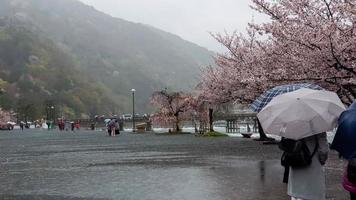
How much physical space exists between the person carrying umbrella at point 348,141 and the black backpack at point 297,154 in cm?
58

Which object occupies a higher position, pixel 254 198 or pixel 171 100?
pixel 171 100

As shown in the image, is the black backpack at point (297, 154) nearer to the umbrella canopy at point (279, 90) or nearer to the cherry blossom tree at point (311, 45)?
the umbrella canopy at point (279, 90)

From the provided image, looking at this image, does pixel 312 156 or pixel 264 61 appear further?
pixel 264 61

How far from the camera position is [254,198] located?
9.93 m

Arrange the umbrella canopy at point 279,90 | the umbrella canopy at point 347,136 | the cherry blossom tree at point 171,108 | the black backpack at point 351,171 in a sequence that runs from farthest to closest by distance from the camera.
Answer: the cherry blossom tree at point 171,108 < the umbrella canopy at point 279,90 < the black backpack at point 351,171 < the umbrella canopy at point 347,136

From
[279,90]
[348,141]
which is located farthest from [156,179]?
[348,141]

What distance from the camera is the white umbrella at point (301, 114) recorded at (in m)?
6.41

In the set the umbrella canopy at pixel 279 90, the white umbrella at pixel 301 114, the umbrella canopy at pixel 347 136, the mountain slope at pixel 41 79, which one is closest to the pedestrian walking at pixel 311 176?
the white umbrella at pixel 301 114

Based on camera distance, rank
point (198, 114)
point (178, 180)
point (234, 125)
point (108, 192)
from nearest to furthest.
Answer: point (108, 192), point (178, 180), point (198, 114), point (234, 125)

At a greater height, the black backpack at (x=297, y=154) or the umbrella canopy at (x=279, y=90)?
the umbrella canopy at (x=279, y=90)

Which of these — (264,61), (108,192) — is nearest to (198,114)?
(264,61)

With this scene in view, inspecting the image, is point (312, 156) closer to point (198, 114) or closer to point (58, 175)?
point (58, 175)

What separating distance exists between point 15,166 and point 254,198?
11.4m

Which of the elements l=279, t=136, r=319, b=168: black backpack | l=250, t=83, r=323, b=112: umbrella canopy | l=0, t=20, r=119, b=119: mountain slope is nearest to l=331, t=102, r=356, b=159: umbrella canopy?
l=279, t=136, r=319, b=168: black backpack
